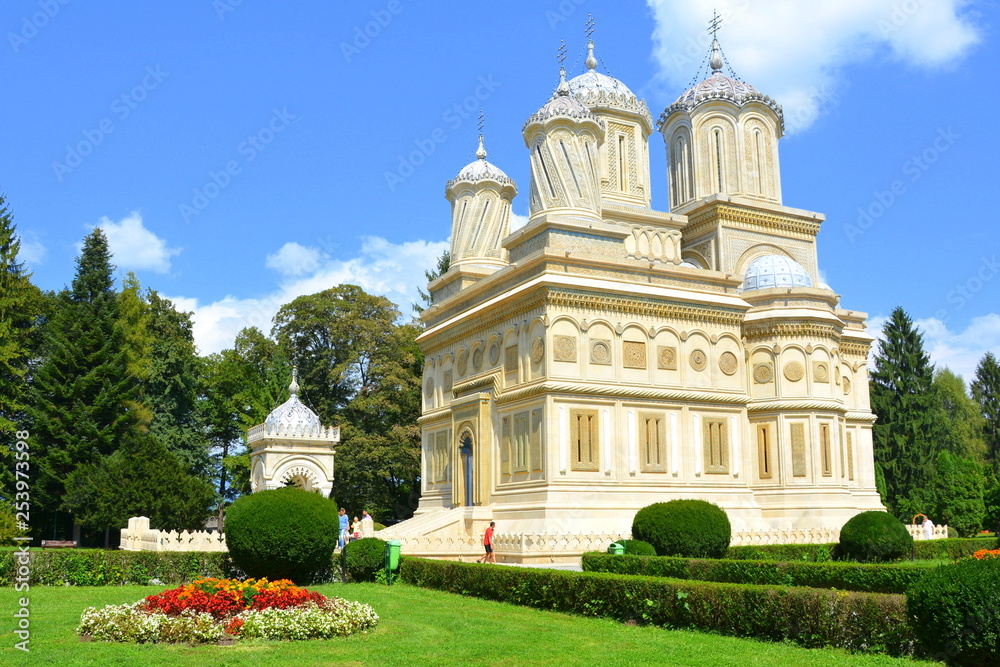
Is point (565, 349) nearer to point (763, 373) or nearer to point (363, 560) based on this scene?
point (763, 373)

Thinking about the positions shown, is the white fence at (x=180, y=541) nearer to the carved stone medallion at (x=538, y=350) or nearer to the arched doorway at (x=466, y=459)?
the arched doorway at (x=466, y=459)

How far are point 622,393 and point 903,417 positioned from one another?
26758 mm

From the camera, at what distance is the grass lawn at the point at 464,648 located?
30.4 ft

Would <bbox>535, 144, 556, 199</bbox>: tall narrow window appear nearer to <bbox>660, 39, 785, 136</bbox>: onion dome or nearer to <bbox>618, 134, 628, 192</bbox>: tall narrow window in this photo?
<bbox>618, 134, 628, 192</bbox>: tall narrow window

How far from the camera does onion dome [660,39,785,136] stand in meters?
31.5

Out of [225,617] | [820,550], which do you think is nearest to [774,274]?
[820,550]

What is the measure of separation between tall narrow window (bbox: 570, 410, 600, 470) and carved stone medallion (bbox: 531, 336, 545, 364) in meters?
1.54

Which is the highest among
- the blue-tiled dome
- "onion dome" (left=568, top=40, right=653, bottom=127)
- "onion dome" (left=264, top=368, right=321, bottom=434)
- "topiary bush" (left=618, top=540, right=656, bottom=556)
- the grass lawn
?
"onion dome" (left=568, top=40, right=653, bottom=127)

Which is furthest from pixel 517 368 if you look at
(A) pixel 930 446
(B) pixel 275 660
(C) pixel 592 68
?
(A) pixel 930 446

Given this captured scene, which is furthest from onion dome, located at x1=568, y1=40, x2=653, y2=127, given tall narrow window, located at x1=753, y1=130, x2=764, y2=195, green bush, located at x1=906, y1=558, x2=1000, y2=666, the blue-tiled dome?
green bush, located at x1=906, y1=558, x2=1000, y2=666

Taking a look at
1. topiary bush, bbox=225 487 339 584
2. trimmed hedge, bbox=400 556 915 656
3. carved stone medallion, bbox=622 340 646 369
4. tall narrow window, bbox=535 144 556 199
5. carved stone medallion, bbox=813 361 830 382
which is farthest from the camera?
carved stone medallion, bbox=813 361 830 382

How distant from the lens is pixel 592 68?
104ft

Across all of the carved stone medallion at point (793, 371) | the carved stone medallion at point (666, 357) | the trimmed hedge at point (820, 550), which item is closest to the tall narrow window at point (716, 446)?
the carved stone medallion at point (666, 357)

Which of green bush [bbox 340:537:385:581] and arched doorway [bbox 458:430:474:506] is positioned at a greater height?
arched doorway [bbox 458:430:474:506]
